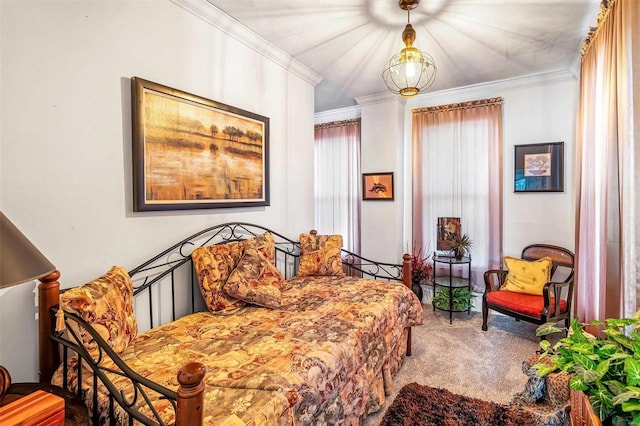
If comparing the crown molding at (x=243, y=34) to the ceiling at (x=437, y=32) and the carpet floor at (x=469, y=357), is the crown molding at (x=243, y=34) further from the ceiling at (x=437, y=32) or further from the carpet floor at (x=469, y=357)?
the carpet floor at (x=469, y=357)

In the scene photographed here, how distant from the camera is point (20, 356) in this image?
4.95 ft

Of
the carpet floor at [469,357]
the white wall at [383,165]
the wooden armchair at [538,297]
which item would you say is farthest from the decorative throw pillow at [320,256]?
the wooden armchair at [538,297]

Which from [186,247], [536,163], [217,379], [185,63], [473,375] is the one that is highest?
[185,63]

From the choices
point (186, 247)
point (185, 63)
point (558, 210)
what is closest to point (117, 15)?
point (185, 63)

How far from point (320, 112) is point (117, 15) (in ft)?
11.8

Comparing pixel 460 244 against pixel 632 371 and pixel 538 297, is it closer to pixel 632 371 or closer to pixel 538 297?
pixel 538 297

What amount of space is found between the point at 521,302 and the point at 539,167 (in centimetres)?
165

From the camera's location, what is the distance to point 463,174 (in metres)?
4.11

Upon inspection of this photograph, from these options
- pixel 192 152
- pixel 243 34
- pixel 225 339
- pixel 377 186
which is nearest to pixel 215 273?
pixel 225 339

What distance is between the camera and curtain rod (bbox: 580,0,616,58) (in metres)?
2.12

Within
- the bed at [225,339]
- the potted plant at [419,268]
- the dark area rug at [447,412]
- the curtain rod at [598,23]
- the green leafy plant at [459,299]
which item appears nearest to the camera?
the bed at [225,339]

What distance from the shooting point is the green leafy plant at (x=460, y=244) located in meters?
3.84

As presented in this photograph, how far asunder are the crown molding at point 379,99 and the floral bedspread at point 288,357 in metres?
2.80

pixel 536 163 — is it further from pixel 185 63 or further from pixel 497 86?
pixel 185 63
